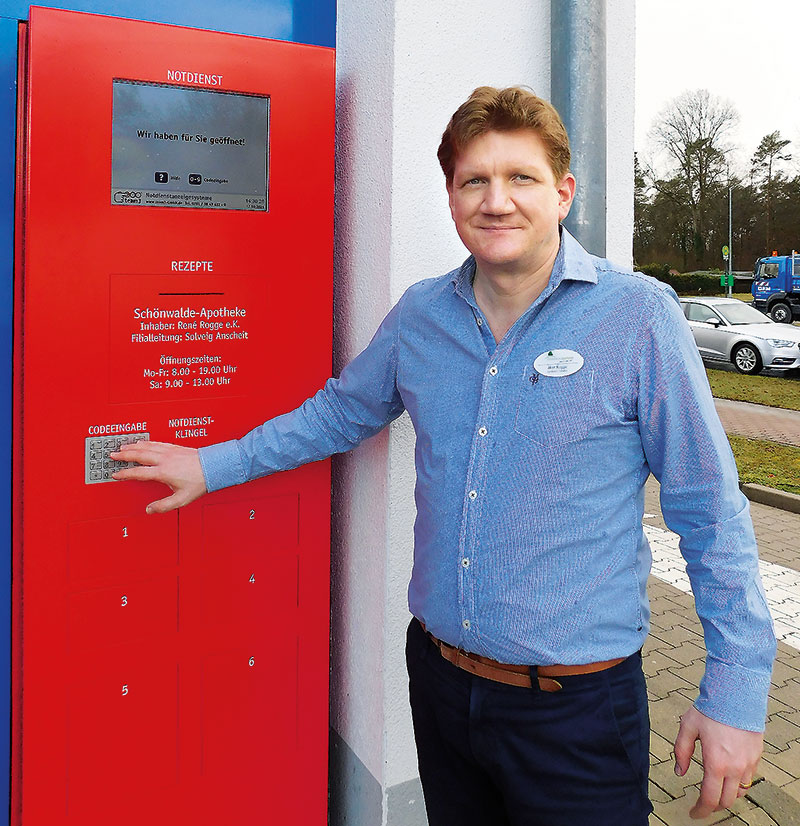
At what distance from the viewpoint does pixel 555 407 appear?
1658 mm

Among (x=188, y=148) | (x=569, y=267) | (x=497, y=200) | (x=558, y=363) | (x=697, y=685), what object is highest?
(x=188, y=148)

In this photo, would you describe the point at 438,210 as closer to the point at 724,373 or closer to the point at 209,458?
the point at 209,458

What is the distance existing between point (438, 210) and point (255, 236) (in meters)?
0.49

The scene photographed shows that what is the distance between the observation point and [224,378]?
2205 mm

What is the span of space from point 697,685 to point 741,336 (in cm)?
1348

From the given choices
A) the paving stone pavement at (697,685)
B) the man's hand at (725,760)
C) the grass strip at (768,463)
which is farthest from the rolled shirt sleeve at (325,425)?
the grass strip at (768,463)

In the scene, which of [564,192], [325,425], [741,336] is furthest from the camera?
[741,336]

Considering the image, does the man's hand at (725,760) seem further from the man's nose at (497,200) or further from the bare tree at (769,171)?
the bare tree at (769,171)

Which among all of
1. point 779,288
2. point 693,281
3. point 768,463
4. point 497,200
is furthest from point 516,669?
point 693,281

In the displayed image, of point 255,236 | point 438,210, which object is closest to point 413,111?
point 438,210

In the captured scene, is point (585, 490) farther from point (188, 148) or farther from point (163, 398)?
point (188, 148)

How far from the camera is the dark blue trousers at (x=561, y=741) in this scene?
1649 mm

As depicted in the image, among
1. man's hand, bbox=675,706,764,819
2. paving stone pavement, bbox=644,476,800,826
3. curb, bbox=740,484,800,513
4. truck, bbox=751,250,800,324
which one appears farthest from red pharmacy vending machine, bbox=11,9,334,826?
truck, bbox=751,250,800,324

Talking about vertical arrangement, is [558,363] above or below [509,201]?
below
